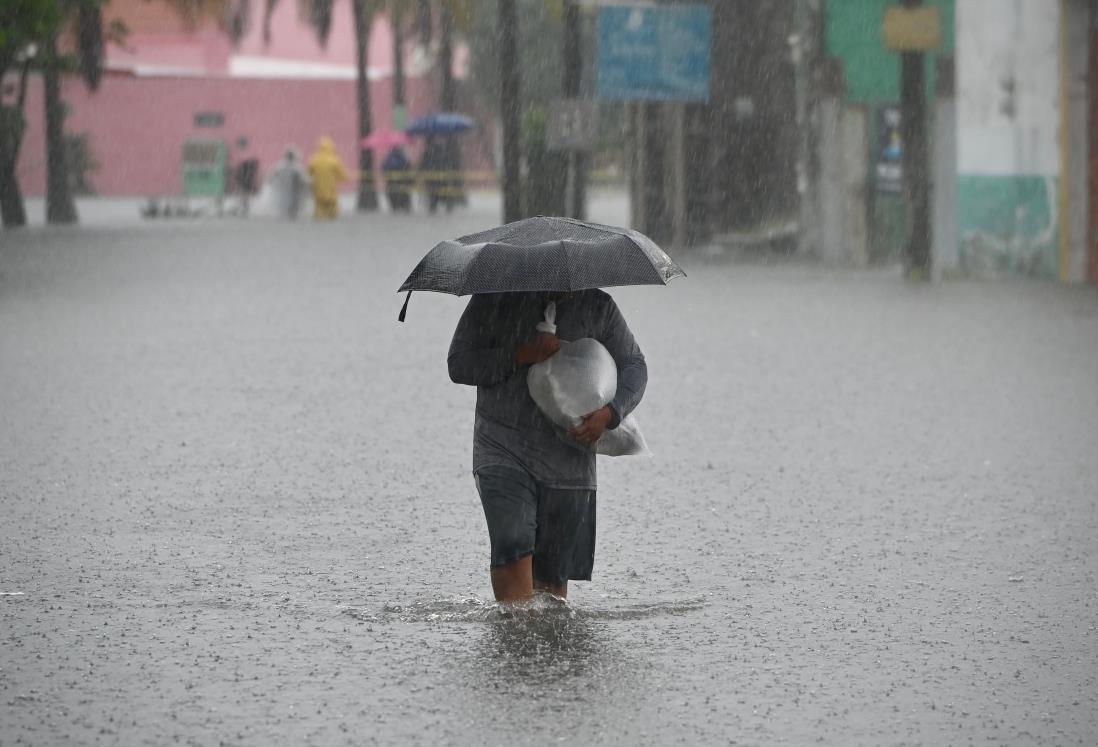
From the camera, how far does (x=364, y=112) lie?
47781 mm

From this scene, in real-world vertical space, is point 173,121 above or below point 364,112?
above

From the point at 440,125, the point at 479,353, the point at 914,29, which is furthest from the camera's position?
the point at 440,125

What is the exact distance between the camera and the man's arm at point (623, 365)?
5.91 metres

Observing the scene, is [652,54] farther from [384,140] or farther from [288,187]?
[384,140]

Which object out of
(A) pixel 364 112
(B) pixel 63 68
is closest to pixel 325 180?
(A) pixel 364 112

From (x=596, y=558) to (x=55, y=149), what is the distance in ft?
99.4

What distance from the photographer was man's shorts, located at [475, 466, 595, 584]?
592cm

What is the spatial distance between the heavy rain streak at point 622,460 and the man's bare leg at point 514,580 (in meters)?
0.02

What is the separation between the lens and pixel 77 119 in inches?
2466

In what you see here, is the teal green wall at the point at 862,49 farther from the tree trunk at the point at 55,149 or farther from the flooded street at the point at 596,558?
the tree trunk at the point at 55,149

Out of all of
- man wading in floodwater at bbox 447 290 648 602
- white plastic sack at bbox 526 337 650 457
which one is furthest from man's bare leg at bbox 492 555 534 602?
white plastic sack at bbox 526 337 650 457

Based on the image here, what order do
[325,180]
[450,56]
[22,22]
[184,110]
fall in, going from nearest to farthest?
1. [22,22]
2. [325,180]
3. [450,56]
4. [184,110]

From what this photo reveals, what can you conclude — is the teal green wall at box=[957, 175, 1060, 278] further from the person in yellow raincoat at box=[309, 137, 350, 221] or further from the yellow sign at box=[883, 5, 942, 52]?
the person in yellow raincoat at box=[309, 137, 350, 221]

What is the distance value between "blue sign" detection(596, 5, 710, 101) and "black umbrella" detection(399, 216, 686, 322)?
819 inches
